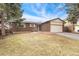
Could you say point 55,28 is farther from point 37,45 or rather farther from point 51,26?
point 37,45

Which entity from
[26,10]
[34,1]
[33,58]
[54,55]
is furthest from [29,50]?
[34,1]

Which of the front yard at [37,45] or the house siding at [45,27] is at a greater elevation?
the house siding at [45,27]

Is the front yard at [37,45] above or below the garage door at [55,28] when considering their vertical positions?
below

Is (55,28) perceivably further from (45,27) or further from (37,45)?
(37,45)

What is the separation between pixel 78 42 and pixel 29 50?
60 centimetres

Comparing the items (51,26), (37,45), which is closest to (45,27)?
(51,26)

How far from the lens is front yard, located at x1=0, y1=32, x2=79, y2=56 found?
5.71ft

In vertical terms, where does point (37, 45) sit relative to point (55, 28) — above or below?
below

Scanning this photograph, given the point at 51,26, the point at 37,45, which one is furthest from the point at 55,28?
the point at 37,45

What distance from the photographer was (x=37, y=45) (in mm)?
1765

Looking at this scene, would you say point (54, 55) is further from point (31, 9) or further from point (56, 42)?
point (31, 9)

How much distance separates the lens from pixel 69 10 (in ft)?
5.85

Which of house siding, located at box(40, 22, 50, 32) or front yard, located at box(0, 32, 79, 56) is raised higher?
house siding, located at box(40, 22, 50, 32)

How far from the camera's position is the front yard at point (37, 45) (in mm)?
1741
